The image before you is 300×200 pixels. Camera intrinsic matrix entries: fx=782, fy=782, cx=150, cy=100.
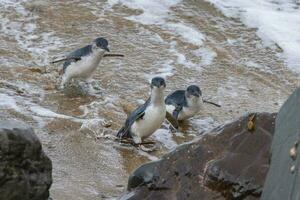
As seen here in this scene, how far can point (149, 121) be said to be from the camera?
6.68 meters

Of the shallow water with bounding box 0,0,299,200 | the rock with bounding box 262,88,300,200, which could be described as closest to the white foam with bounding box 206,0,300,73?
the shallow water with bounding box 0,0,299,200

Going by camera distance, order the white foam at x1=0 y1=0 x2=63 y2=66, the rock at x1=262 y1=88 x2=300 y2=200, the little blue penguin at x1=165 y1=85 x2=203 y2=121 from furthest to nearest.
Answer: the white foam at x1=0 y1=0 x2=63 y2=66 → the little blue penguin at x1=165 y1=85 x2=203 y2=121 → the rock at x1=262 y1=88 x2=300 y2=200

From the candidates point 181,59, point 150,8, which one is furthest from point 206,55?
point 150,8

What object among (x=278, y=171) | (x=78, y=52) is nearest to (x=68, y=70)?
(x=78, y=52)

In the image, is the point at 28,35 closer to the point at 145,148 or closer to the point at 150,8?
the point at 150,8

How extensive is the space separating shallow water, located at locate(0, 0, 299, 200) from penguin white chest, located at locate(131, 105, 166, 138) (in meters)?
0.20

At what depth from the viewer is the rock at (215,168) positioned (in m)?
4.07

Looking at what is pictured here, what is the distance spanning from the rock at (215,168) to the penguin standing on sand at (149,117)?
217 cm

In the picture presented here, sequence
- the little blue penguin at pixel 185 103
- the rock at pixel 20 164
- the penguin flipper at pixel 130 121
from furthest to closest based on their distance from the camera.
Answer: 1. the little blue penguin at pixel 185 103
2. the penguin flipper at pixel 130 121
3. the rock at pixel 20 164

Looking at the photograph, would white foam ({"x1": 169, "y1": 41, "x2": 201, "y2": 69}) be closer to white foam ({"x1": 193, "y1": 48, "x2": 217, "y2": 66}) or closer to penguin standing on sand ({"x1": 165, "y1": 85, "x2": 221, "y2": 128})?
white foam ({"x1": 193, "y1": 48, "x2": 217, "y2": 66})

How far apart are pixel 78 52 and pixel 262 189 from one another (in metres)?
4.43

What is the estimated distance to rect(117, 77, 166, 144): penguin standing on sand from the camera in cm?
660

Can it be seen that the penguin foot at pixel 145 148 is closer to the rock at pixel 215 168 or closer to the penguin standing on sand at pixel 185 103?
the penguin standing on sand at pixel 185 103

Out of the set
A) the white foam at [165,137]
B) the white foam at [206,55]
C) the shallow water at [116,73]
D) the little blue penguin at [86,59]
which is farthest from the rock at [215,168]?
the white foam at [206,55]
